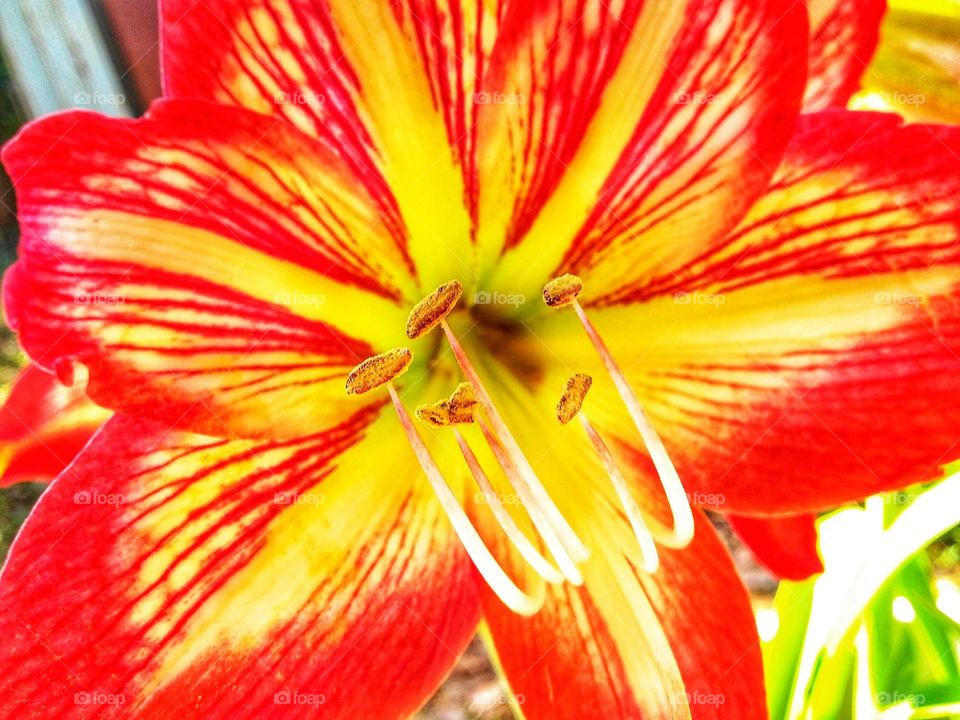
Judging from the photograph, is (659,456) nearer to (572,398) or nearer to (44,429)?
(572,398)

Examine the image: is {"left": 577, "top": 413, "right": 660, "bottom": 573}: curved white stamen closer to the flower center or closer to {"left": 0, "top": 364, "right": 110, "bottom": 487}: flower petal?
the flower center

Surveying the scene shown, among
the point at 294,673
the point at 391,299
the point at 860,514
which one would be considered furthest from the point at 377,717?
the point at 860,514

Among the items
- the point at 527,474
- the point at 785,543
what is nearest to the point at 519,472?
the point at 527,474

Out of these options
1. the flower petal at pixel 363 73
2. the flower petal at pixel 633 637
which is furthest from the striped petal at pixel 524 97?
the flower petal at pixel 633 637

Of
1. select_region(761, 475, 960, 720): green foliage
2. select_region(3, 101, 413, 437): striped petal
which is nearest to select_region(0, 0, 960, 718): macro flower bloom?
select_region(3, 101, 413, 437): striped petal

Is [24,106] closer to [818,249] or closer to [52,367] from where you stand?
[52,367]
